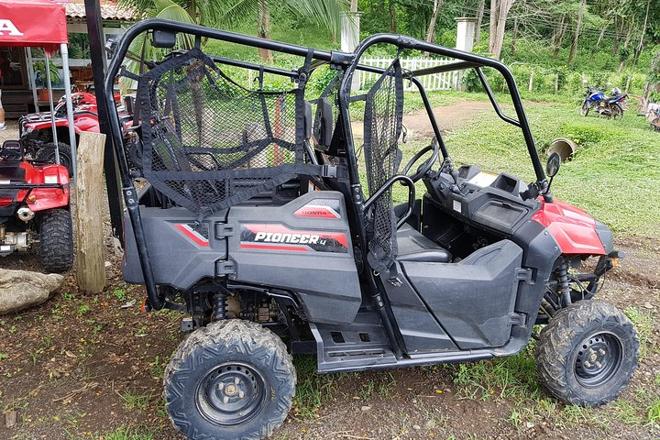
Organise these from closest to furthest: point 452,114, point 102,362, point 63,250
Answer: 1. point 102,362
2. point 63,250
3. point 452,114

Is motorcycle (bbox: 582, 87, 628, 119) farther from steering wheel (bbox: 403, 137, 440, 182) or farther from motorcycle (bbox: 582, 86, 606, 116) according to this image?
steering wheel (bbox: 403, 137, 440, 182)

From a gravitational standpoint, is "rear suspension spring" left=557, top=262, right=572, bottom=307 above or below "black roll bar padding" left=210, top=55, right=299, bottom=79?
below

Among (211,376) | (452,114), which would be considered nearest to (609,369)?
(211,376)

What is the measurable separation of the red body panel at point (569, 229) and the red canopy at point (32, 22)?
15.2 feet

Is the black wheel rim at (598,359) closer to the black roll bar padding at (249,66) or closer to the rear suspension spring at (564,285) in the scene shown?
the rear suspension spring at (564,285)

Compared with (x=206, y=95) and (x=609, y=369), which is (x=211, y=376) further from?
(x=609, y=369)

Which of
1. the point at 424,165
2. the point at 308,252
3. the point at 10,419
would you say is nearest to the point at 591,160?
the point at 424,165

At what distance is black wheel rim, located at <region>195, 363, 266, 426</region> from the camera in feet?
9.57

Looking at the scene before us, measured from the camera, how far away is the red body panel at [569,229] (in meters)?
3.19

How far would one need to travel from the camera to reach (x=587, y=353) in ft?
11.1

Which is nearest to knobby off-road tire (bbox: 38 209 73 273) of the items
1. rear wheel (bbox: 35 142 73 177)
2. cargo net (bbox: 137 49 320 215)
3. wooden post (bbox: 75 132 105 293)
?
wooden post (bbox: 75 132 105 293)

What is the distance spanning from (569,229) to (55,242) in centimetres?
430

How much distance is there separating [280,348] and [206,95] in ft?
4.22

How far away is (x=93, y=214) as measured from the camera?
15.3ft
